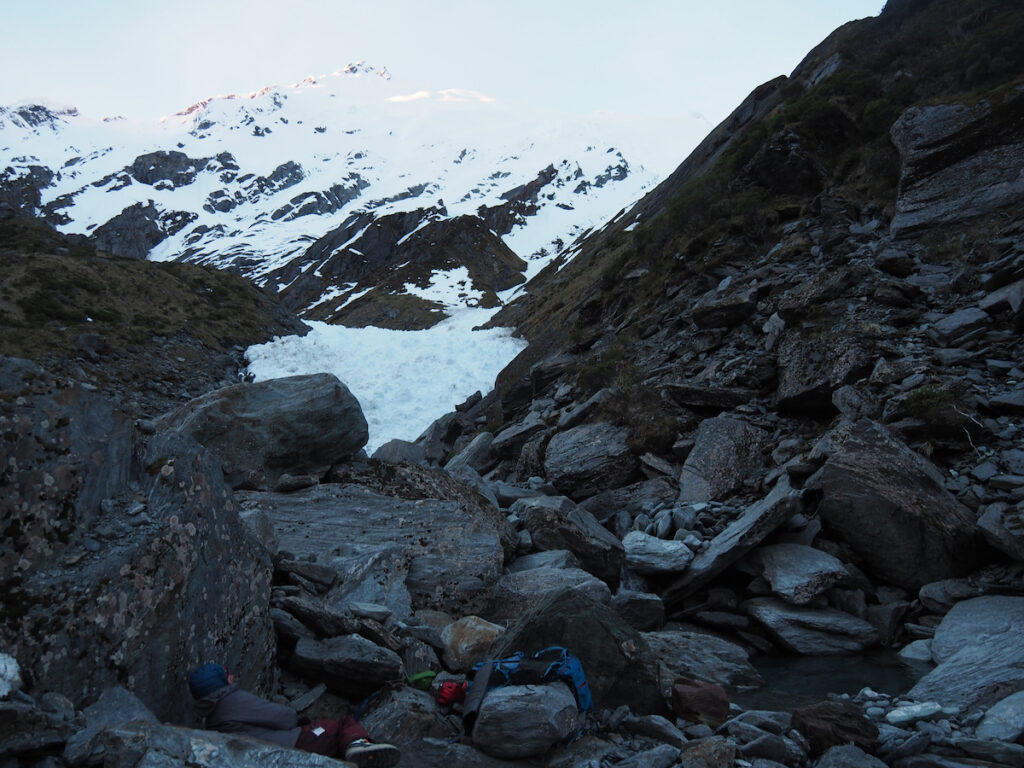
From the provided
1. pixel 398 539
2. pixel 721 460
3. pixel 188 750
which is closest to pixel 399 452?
pixel 398 539

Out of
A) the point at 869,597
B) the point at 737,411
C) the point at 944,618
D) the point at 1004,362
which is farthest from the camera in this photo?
the point at 737,411

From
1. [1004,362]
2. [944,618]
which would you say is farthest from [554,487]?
[1004,362]

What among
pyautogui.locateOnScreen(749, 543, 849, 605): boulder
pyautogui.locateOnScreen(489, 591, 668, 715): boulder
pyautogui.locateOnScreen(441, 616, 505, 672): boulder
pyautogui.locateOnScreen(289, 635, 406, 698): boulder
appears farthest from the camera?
pyautogui.locateOnScreen(749, 543, 849, 605): boulder

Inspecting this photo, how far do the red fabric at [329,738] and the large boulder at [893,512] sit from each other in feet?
27.8

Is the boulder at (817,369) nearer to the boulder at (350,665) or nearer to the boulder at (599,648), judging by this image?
the boulder at (599,648)

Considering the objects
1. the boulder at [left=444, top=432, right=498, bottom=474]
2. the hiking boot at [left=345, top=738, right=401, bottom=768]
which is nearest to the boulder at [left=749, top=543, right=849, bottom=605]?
the hiking boot at [left=345, top=738, right=401, bottom=768]

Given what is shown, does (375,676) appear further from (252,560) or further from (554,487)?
(554,487)

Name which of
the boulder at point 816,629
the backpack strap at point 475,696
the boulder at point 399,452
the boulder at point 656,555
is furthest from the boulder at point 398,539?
the boulder at point 399,452

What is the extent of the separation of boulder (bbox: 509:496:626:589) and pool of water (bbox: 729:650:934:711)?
2627 mm

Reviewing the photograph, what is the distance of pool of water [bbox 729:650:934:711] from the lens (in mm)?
7391

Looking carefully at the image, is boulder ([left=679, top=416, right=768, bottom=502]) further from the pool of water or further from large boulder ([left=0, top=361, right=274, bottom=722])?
large boulder ([left=0, top=361, right=274, bottom=722])

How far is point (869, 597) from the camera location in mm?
9703

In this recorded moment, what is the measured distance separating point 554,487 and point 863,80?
21.5 meters

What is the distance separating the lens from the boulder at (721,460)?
12594 mm
